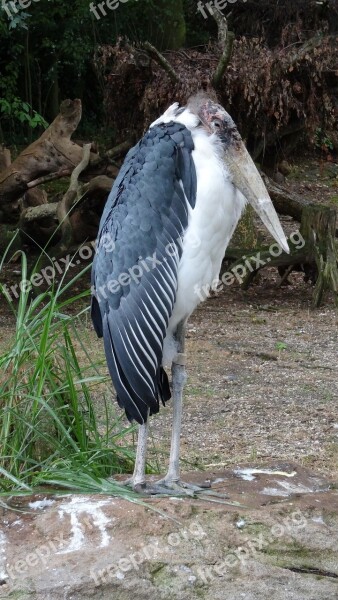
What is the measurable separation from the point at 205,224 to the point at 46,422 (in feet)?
3.44

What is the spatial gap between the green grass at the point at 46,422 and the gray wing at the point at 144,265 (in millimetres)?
280

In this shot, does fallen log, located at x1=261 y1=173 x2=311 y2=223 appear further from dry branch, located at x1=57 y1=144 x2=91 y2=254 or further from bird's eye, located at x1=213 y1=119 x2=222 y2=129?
bird's eye, located at x1=213 y1=119 x2=222 y2=129

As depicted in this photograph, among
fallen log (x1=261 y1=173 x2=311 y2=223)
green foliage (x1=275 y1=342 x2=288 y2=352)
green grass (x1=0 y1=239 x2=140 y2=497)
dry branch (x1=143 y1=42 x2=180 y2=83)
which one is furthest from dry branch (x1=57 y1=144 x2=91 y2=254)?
green grass (x1=0 y1=239 x2=140 y2=497)

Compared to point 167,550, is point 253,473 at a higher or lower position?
lower

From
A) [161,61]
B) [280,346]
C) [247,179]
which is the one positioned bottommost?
[280,346]

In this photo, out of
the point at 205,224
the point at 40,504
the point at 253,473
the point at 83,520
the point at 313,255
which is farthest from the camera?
the point at 313,255

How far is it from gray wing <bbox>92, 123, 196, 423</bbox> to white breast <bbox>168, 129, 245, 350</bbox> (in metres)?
0.03

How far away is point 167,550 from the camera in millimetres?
2984

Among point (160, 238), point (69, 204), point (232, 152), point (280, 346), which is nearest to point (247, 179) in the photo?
point (232, 152)

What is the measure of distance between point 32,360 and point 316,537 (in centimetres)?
136

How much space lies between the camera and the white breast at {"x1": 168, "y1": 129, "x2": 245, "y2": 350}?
133 inches

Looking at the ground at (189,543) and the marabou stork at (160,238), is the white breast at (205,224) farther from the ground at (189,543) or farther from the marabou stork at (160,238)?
the ground at (189,543)

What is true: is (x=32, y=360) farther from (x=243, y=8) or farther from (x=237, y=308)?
(x=243, y=8)

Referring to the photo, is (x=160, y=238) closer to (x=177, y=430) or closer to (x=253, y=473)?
(x=177, y=430)
